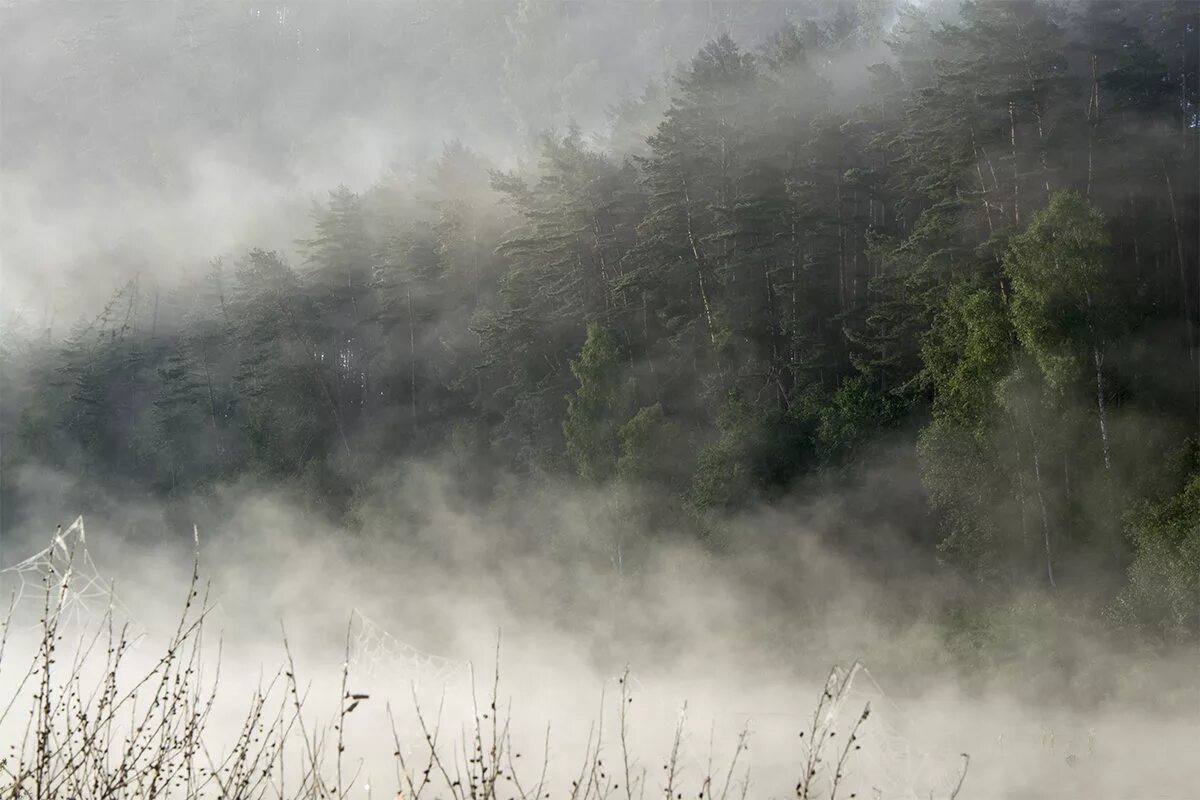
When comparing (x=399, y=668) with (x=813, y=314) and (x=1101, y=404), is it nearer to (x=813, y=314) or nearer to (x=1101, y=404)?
(x=813, y=314)

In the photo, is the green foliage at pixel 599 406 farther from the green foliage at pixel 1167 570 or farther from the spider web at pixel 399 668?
the green foliage at pixel 1167 570

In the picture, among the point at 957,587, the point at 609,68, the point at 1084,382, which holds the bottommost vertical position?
the point at 957,587

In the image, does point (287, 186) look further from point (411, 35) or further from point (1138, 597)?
point (1138, 597)

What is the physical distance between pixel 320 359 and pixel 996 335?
2465cm

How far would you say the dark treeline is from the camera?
2142cm

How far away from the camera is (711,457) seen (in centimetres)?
2638

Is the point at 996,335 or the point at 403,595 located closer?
the point at 996,335

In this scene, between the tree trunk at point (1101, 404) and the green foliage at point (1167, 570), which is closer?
the green foliage at point (1167, 570)

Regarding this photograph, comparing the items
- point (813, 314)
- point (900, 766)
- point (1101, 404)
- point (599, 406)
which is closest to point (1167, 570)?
point (1101, 404)

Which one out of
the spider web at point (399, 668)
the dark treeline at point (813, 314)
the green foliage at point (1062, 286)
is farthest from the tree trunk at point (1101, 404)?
the spider web at point (399, 668)

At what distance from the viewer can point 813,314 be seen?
27719 mm

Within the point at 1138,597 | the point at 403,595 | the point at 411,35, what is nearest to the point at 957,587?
the point at 1138,597

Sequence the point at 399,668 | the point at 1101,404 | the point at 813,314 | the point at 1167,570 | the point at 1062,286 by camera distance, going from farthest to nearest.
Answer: the point at 813,314
the point at 399,668
the point at 1101,404
the point at 1062,286
the point at 1167,570

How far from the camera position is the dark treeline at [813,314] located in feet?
70.3
